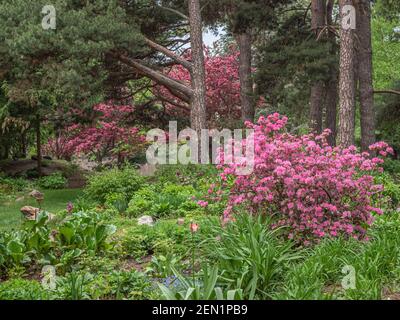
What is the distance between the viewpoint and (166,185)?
39.5 feet

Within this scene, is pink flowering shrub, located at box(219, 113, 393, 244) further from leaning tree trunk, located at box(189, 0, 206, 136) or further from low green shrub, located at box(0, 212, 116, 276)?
leaning tree trunk, located at box(189, 0, 206, 136)

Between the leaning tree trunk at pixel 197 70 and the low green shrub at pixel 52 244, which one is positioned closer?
the low green shrub at pixel 52 244

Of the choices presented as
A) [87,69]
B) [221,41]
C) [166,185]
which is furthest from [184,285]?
[221,41]

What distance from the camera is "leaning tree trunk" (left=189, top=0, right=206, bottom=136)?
15023mm

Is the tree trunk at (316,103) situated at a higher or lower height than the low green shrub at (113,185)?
higher

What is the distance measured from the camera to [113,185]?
12023 mm

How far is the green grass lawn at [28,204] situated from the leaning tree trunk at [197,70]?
12.9 ft

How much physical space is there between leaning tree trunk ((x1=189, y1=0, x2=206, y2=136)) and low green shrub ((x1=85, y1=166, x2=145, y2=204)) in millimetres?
3403

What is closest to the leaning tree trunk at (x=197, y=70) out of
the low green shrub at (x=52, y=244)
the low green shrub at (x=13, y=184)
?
the low green shrub at (x=13, y=184)

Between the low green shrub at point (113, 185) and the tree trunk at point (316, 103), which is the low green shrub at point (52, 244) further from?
the tree trunk at point (316, 103)

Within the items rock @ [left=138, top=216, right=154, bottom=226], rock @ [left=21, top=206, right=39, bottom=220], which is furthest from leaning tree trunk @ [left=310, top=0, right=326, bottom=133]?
rock @ [left=21, top=206, right=39, bottom=220]

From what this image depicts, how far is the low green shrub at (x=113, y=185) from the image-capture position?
1187 cm

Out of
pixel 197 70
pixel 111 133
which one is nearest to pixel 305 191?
pixel 197 70
